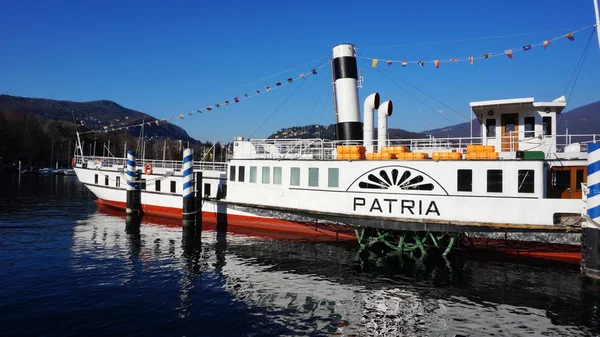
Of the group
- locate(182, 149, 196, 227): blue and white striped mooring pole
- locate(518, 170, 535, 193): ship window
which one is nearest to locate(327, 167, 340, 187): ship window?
locate(518, 170, 535, 193): ship window

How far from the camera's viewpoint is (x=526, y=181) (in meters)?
16.7

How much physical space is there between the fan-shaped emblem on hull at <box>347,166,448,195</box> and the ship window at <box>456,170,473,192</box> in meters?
0.77

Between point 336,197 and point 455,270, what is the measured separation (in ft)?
22.6

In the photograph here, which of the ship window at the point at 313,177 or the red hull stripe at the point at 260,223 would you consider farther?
the red hull stripe at the point at 260,223

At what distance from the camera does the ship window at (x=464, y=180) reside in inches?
692

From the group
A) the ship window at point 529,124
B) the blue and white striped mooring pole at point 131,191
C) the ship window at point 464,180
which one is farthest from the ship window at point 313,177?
the blue and white striped mooring pole at point 131,191

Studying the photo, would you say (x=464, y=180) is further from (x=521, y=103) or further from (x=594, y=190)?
(x=521, y=103)

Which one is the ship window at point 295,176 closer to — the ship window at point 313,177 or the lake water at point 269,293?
the ship window at point 313,177

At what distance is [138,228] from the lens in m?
25.1

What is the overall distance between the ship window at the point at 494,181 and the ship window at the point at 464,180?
2.60ft

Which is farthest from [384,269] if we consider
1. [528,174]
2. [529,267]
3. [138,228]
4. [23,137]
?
[23,137]

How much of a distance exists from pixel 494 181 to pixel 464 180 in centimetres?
126

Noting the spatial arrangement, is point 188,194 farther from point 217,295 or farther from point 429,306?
point 429,306

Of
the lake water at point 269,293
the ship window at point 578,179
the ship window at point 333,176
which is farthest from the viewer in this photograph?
the ship window at point 333,176
